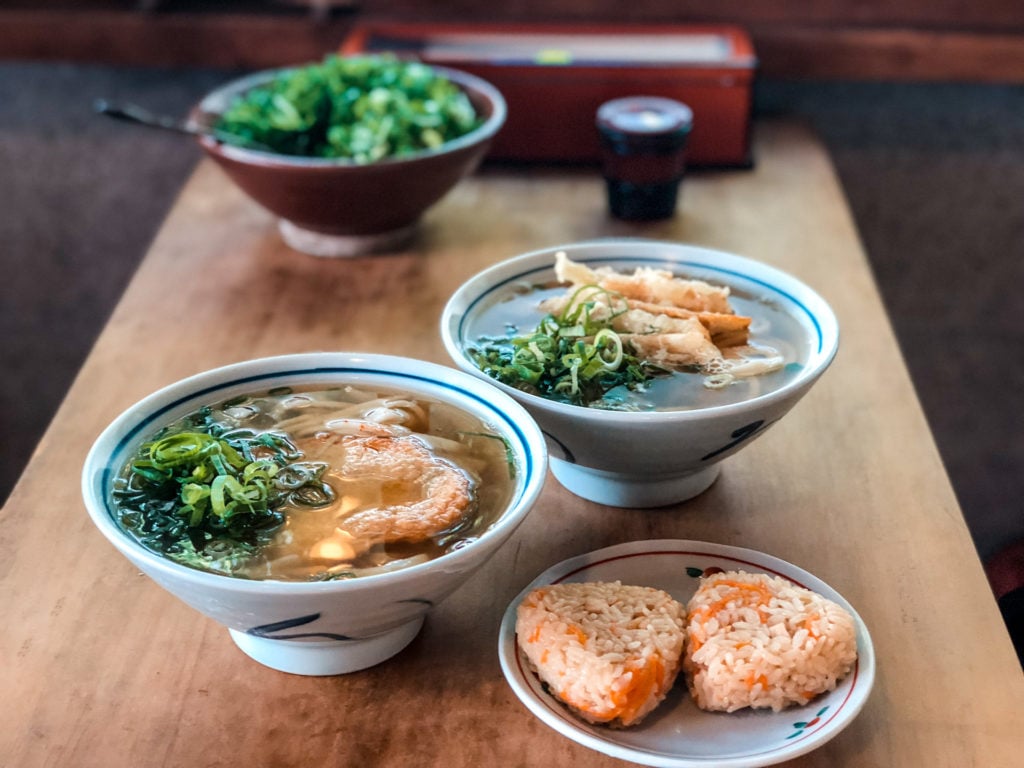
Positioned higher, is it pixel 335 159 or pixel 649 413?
pixel 649 413

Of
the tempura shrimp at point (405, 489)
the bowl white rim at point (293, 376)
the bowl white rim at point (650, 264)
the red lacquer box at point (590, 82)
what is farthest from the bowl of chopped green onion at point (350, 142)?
the tempura shrimp at point (405, 489)

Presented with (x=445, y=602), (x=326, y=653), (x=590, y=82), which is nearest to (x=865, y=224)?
(x=590, y=82)

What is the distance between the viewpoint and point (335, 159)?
178 cm

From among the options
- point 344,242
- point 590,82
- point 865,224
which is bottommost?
point 865,224

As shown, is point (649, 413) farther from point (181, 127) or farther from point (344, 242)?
point (181, 127)

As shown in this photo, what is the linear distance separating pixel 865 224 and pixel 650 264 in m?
1.58

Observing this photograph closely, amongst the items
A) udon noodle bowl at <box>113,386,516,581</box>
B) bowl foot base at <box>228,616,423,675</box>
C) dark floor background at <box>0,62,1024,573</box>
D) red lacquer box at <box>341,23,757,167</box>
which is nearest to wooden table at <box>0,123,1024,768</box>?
bowl foot base at <box>228,616,423,675</box>

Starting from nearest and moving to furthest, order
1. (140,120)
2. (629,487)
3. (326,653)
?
(326,653)
(629,487)
(140,120)

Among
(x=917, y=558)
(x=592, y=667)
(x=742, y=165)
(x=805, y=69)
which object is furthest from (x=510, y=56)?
(x=592, y=667)

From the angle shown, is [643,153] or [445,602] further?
[643,153]

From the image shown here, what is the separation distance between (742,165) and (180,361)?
1.19 m

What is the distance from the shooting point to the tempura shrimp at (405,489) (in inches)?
36.7

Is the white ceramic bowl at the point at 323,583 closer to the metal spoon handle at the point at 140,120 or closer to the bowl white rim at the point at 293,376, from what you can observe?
the bowl white rim at the point at 293,376

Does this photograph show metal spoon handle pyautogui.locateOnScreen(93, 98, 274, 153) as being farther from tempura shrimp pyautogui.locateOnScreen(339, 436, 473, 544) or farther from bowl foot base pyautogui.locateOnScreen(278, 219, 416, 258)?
tempura shrimp pyautogui.locateOnScreen(339, 436, 473, 544)
